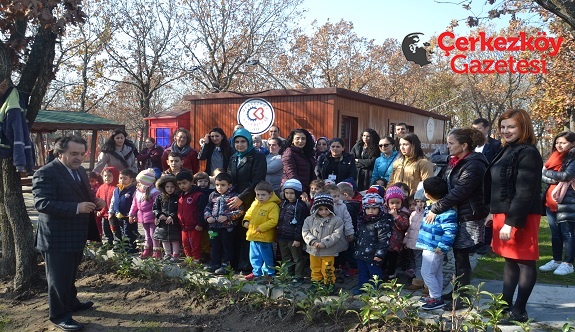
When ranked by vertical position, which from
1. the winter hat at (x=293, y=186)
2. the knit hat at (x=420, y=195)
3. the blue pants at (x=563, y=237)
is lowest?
the blue pants at (x=563, y=237)

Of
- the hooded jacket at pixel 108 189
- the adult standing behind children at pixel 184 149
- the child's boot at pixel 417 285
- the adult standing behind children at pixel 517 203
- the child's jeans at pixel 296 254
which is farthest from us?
the hooded jacket at pixel 108 189

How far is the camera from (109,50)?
25.3 meters

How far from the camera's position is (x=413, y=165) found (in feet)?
17.1

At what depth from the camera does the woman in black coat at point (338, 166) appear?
596cm

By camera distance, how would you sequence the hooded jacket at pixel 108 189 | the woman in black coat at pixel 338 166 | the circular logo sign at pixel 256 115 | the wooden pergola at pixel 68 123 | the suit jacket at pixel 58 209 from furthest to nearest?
the wooden pergola at pixel 68 123 < the circular logo sign at pixel 256 115 < the hooded jacket at pixel 108 189 < the woman in black coat at pixel 338 166 < the suit jacket at pixel 58 209

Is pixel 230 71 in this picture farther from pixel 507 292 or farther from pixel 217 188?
pixel 507 292

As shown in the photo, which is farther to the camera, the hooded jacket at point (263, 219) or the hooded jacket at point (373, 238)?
the hooded jacket at point (263, 219)

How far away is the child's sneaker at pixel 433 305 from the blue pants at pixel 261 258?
1.80 m

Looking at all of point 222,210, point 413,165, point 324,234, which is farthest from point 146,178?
point 413,165

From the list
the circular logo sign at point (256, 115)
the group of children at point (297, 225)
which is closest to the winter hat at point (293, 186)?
the group of children at point (297, 225)

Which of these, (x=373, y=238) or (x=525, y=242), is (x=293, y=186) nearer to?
(x=373, y=238)

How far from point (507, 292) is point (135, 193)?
473cm

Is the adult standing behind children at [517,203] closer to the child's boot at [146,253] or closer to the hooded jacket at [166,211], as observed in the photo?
the hooded jacket at [166,211]

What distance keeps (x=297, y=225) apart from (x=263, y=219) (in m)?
0.43
